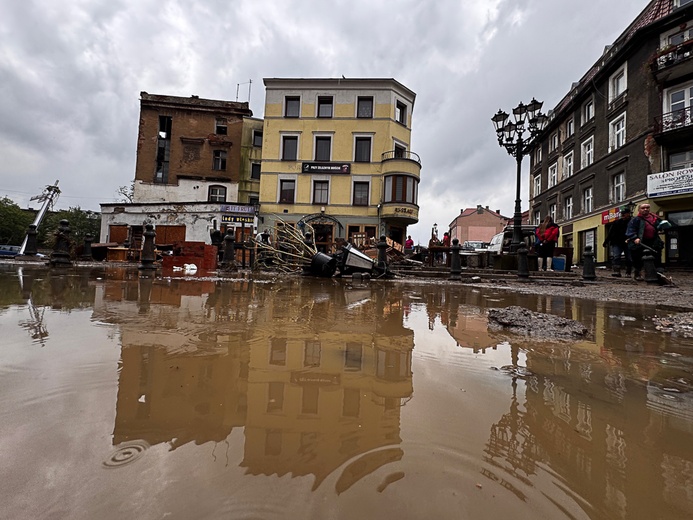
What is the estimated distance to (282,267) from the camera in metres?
11.0

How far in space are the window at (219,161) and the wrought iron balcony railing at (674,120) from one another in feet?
90.9

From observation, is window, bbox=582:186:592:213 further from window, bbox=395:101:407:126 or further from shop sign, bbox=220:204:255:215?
shop sign, bbox=220:204:255:215

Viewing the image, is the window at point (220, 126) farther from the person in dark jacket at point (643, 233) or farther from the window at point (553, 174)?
the window at point (553, 174)

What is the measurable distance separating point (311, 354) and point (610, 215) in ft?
77.4

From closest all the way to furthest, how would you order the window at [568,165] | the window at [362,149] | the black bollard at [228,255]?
the black bollard at [228,255] < the window at [362,149] < the window at [568,165]

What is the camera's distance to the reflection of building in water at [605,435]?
3.13 ft

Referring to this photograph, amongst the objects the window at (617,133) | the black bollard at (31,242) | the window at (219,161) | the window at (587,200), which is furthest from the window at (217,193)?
the window at (617,133)

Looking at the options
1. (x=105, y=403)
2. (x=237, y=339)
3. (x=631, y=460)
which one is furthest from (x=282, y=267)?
(x=631, y=460)

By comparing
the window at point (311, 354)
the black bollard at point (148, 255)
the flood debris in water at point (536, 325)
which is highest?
the black bollard at point (148, 255)

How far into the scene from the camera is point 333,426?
50.1 inches

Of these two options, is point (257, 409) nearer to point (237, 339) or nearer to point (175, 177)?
point (237, 339)

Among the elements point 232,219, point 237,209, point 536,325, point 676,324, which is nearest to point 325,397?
point 536,325

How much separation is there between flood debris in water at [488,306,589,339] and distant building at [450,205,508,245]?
57.4m

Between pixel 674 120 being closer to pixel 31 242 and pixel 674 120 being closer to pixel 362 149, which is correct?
pixel 362 149
